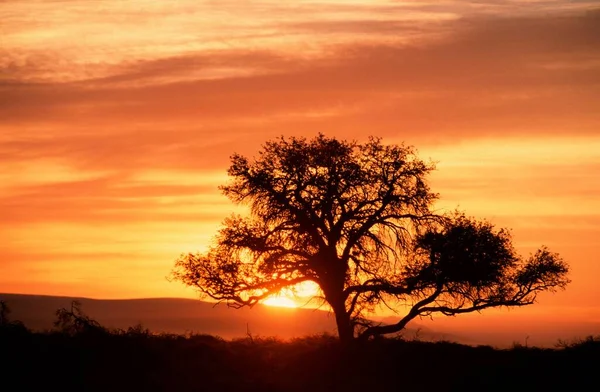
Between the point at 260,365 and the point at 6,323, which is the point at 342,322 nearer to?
the point at 260,365

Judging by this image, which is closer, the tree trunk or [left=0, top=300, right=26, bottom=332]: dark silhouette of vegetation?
[left=0, top=300, right=26, bottom=332]: dark silhouette of vegetation

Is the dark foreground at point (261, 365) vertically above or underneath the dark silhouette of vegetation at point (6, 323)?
underneath

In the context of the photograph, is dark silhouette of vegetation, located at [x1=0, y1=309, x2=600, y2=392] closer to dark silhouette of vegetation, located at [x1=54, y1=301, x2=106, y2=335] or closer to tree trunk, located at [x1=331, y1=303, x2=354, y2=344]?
dark silhouette of vegetation, located at [x1=54, y1=301, x2=106, y2=335]

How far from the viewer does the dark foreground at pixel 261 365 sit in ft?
136

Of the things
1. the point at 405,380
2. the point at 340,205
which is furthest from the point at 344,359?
the point at 340,205

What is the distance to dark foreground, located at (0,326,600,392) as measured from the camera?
41562 mm

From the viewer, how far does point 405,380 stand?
147 ft

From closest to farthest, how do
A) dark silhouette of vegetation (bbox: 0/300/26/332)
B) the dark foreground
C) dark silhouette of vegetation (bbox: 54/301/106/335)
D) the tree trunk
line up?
the dark foreground, dark silhouette of vegetation (bbox: 0/300/26/332), dark silhouette of vegetation (bbox: 54/301/106/335), the tree trunk

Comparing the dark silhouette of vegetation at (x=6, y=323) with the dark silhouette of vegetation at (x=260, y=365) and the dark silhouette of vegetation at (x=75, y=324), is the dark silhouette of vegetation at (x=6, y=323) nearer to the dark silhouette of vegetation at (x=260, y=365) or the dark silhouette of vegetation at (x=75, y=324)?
the dark silhouette of vegetation at (x=260, y=365)

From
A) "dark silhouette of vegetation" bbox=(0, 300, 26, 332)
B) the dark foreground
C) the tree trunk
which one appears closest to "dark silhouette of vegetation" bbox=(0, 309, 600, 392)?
the dark foreground

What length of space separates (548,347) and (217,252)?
57.7ft

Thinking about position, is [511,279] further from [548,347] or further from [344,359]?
[344,359]

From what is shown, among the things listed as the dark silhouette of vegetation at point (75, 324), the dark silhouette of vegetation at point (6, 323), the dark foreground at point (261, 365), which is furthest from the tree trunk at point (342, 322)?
the dark silhouette of vegetation at point (6, 323)

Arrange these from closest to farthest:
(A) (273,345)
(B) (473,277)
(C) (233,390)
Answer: (C) (233,390), (A) (273,345), (B) (473,277)
